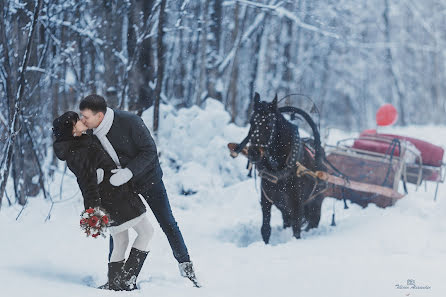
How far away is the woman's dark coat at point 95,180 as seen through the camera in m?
3.90

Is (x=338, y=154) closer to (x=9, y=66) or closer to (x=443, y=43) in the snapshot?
(x=9, y=66)

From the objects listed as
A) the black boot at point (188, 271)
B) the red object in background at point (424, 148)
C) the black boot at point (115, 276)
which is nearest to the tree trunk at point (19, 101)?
the black boot at point (115, 276)

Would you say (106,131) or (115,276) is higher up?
(106,131)

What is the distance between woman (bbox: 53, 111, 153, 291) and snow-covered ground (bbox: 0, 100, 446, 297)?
242 mm

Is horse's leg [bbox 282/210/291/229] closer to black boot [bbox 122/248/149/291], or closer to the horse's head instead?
the horse's head

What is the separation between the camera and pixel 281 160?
6586 millimetres

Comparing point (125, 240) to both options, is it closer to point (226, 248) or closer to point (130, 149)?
point (130, 149)

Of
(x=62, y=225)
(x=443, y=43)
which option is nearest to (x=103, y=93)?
(x=62, y=225)

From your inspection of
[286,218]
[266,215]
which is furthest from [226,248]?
[286,218]

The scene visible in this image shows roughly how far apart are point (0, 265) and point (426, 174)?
23.4 ft

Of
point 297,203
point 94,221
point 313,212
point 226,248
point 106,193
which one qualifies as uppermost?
point 106,193

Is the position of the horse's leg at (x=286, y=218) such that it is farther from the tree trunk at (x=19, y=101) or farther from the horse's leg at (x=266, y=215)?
the tree trunk at (x=19, y=101)

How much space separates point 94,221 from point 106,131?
27.3 inches

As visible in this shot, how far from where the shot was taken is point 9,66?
6.68 meters
